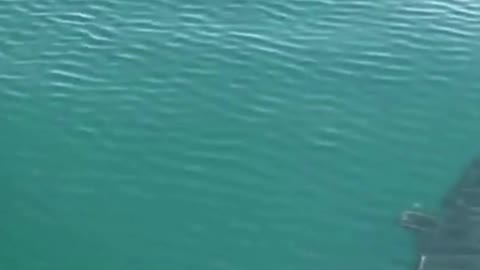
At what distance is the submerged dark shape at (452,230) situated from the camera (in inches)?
1535

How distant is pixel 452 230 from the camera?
40656 millimetres

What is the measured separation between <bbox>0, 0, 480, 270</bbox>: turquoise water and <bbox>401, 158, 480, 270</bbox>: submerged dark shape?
0.57 m

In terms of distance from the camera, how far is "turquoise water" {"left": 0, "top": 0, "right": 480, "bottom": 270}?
4016 cm

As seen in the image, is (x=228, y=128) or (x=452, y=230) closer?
(x=452, y=230)

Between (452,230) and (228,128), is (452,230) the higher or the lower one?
the lower one

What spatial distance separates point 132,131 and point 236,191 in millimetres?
5537

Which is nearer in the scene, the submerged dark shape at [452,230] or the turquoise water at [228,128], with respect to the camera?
the submerged dark shape at [452,230]

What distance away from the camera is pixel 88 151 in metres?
44.2

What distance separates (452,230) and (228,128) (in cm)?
1016

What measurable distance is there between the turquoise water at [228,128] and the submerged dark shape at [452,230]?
0.57 metres

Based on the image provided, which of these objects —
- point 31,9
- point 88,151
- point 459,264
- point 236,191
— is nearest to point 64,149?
point 88,151

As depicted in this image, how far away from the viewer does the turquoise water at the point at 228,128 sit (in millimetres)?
40156

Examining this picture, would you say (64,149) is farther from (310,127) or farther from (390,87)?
(390,87)

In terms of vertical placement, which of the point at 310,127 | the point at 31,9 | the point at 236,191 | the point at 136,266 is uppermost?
the point at 31,9
